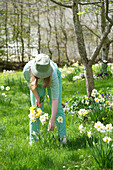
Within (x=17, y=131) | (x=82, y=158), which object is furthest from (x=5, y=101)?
(x=82, y=158)

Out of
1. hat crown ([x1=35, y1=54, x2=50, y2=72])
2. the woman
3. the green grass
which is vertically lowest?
the green grass

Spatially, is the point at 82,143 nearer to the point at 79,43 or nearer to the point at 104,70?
the point at 79,43

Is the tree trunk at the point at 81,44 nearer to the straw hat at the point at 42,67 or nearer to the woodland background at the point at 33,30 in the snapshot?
the straw hat at the point at 42,67

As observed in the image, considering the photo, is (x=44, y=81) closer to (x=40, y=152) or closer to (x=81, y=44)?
(x=40, y=152)

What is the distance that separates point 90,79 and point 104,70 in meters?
3.41

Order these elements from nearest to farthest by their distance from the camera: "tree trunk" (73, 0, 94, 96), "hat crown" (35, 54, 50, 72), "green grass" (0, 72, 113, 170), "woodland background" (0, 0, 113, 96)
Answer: "hat crown" (35, 54, 50, 72), "green grass" (0, 72, 113, 170), "tree trunk" (73, 0, 94, 96), "woodland background" (0, 0, 113, 96)

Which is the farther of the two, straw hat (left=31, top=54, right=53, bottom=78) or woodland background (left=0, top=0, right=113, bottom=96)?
woodland background (left=0, top=0, right=113, bottom=96)

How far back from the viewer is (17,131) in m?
3.18

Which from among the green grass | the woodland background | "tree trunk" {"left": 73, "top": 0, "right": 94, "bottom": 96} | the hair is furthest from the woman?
the woodland background

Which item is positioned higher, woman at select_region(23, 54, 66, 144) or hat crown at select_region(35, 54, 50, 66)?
hat crown at select_region(35, 54, 50, 66)

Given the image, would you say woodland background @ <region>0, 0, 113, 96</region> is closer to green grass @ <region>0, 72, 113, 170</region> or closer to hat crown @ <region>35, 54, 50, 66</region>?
green grass @ <region>0, 72, 113, 170</region>

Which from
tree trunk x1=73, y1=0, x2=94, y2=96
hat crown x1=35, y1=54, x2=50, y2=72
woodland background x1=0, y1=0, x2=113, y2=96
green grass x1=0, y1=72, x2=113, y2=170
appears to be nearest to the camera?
hat crown x1=35, y1=54, x2=50, y2=72

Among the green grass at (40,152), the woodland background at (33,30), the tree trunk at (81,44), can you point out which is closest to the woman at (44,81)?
the green grass at (40,152)

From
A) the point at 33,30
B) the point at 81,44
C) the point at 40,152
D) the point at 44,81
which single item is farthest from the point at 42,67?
the point at 33,30
